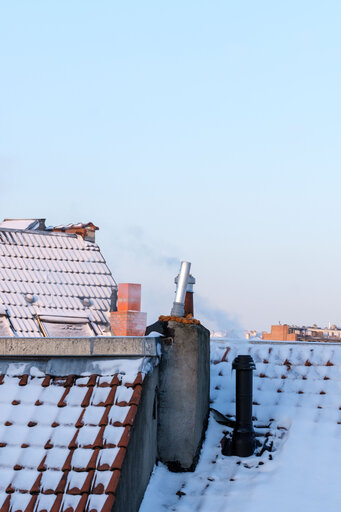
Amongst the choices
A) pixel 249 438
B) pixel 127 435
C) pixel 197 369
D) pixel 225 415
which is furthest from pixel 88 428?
pixel 225 415

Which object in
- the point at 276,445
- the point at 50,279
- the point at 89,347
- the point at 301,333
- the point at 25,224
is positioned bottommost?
the point at 276,445

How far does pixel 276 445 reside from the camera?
10.8 meters

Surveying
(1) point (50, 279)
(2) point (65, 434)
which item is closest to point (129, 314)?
(2) point (65, 434)

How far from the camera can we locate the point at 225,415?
11.7 metres

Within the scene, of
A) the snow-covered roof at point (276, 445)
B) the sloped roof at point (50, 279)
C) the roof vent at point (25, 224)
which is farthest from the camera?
the roof vent at point (25, 224)

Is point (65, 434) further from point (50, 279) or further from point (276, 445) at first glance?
point (50, 279)

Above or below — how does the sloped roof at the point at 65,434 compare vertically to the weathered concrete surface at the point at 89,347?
below

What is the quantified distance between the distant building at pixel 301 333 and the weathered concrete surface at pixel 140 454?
57.1 ft

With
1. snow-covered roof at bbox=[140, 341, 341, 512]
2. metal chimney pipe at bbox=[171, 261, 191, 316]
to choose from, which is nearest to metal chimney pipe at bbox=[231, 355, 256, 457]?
snow-covered roof at bbox=[140, 341, 341, 512]

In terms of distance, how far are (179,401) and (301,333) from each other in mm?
39614

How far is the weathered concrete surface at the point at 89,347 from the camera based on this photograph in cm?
945

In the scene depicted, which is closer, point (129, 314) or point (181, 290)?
point (129, 314)

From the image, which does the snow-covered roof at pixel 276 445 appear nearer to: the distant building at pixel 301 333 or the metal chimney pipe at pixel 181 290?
the metal chimney pipe at pixel 181 290

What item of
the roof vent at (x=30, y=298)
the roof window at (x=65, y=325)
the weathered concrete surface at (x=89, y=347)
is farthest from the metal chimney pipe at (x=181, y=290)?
the roof vent at (x=30, y=298)
